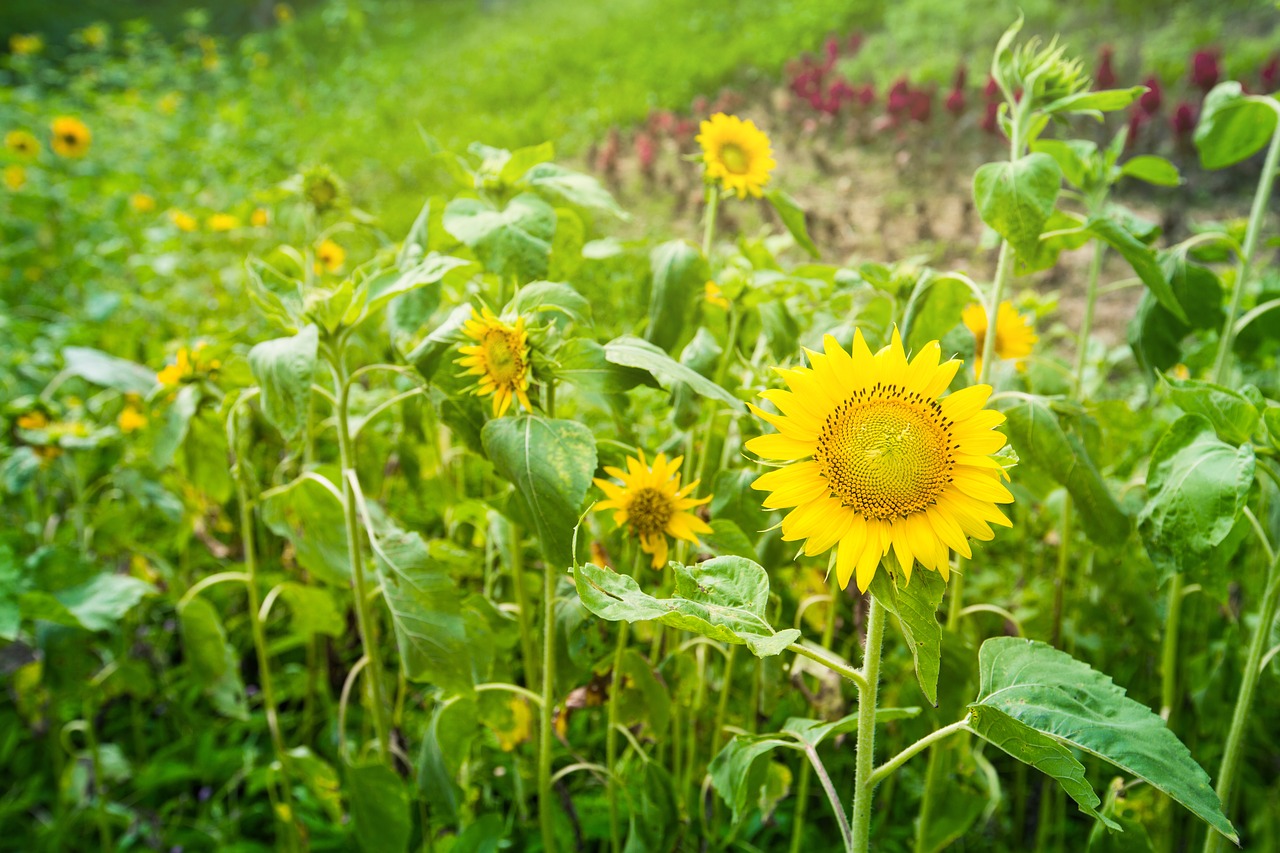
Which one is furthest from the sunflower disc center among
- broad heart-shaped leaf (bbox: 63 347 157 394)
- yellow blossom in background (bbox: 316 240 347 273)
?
yellow blossom in background (bbox: 316 240 347 273)

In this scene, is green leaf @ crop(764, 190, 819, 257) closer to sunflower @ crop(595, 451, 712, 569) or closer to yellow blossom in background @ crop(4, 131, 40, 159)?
sunflower @ crop(595, 451, 712, 569)

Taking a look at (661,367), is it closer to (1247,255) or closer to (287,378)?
(287,378)

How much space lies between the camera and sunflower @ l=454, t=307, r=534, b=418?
2.89 feet

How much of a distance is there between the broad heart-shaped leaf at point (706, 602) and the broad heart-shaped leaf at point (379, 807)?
0.57m

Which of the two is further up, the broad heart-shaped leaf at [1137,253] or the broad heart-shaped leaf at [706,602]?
the broad heart-shaped leaf at [1137,253]

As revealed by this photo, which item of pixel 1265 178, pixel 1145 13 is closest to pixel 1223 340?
pixel 1265 178

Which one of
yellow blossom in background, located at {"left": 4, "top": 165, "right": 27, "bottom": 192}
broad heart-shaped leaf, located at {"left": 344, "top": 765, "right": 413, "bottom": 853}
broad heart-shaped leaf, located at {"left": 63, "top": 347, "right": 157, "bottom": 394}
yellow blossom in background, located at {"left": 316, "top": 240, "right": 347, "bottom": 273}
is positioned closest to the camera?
broad heart-shaped leaf, located at {"left": 344, "top": 765, "right": 413, "bottom": 853}

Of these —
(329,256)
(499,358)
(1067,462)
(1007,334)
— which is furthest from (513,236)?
(329,256)

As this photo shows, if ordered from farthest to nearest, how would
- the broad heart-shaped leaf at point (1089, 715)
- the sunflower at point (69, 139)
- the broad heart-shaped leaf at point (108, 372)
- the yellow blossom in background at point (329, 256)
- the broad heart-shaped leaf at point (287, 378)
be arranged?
1. the sunflower at point (69, 139)
2. the yellow blossom in background at point (329, 256)
3. the broad heart-shaped leaf at point (108, 372)
4. the broad heart-shaped leaf at point (287, 378)
5. the broad heart-shaped leaf at point (1089, 715)

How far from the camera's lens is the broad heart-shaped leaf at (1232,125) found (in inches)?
47.6

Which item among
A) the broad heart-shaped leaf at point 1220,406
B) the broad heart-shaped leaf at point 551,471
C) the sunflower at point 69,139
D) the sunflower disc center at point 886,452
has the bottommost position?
the broad heart-shaped leaf at point 1220,406

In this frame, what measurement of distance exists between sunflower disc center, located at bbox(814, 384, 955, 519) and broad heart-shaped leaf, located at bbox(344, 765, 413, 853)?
2.35 feet

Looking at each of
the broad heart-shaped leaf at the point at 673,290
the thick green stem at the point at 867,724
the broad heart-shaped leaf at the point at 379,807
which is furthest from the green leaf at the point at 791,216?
the broad heart-shaped leaf at the point at 379,807

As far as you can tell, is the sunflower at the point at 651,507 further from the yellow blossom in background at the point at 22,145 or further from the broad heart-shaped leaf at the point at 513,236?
the yellow blossom in background at the point at 22,145
